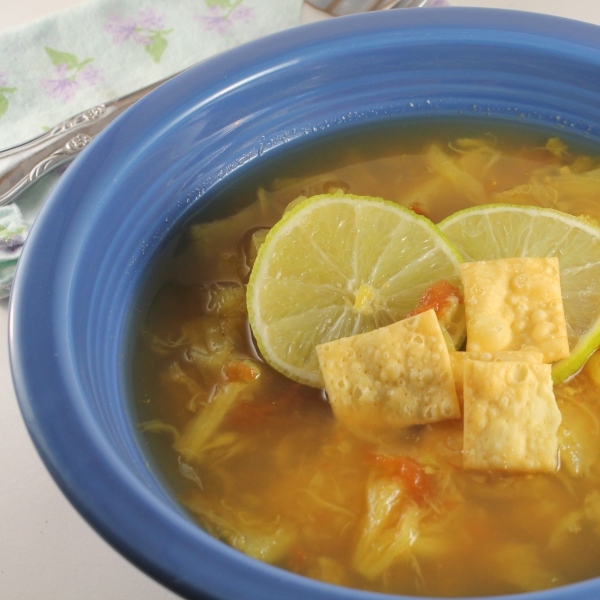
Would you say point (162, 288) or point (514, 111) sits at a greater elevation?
point (514, 111)

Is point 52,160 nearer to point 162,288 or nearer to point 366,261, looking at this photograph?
point 162,288

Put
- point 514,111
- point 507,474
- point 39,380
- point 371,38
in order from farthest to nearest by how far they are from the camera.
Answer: point 514,111, point 371,38, point 507,474, point 39,380

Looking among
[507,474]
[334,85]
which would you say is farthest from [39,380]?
[334,85]

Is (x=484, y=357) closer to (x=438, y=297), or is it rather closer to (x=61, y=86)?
(x=438, y=297)

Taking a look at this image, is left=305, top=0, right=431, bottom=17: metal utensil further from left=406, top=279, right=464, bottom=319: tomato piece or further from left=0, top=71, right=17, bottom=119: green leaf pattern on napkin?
left=406, top=279, right=464, bottom=319: tomato piece

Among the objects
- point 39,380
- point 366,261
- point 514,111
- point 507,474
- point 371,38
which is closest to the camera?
point 39,380

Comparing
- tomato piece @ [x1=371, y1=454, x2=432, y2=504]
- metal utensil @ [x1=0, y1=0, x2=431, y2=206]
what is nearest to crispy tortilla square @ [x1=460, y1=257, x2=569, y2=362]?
tomato piece @ [x1=371, y1=454, x2=432, y2=504]

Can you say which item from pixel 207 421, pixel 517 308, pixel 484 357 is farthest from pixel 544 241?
pixel 207 421

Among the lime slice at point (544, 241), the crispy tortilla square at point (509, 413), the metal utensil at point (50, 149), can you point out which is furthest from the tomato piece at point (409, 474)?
the metal utensil at point (50, 149)
